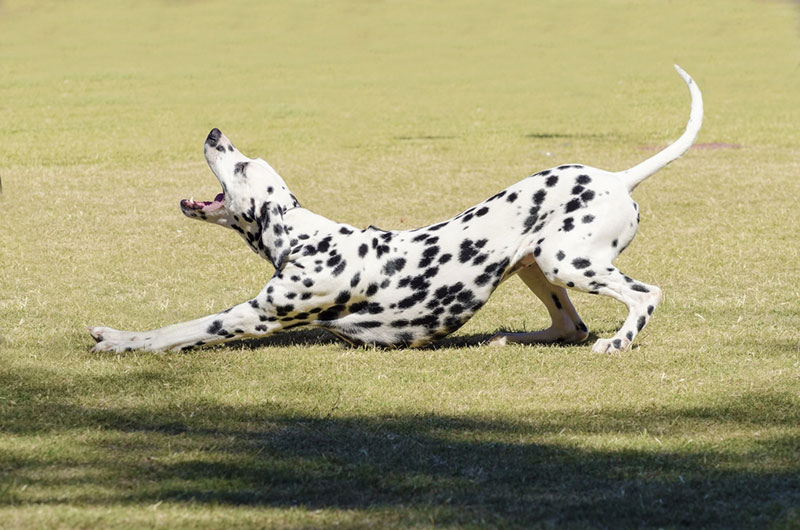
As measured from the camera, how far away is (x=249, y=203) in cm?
752

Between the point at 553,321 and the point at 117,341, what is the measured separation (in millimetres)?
2868

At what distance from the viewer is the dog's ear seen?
7.41 meters

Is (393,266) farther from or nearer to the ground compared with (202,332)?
farther from the ground

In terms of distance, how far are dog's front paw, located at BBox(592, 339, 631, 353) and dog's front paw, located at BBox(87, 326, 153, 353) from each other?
2.84m

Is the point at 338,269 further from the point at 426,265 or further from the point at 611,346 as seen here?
the point at 611,346

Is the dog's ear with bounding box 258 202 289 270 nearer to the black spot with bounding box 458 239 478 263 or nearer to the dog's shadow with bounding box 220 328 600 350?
the dog's shadow with bounding box 220 328 600 350

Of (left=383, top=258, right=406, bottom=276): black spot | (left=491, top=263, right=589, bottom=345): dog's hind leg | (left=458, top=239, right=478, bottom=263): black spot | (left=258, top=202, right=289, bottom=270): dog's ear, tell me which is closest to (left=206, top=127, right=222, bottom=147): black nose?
(left=258, top=202, right=289, bottom=270): dog's ear

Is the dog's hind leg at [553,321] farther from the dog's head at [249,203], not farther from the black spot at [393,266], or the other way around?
the dog's head at [249,203]

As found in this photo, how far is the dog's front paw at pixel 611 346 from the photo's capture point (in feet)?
24.1

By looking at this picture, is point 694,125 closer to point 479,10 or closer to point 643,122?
point 643,122

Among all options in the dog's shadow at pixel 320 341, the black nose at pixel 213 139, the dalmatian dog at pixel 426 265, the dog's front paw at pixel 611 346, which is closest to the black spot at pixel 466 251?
the dalmatian dog at pixel 426 265

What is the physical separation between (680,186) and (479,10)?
2563 cm

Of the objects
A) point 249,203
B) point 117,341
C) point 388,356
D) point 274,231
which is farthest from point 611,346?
point 117,341

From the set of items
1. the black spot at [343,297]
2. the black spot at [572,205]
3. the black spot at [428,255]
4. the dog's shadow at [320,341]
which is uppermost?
the black spot at [572,205]
